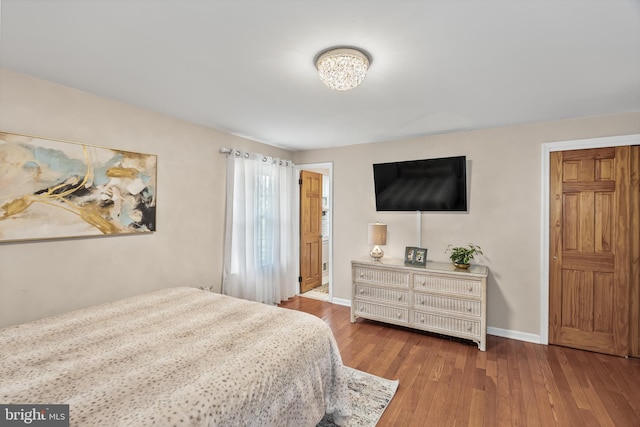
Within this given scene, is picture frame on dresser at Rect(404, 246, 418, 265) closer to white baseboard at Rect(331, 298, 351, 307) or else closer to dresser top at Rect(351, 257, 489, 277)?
dresser top at Rect(351, 257, 489, 277)

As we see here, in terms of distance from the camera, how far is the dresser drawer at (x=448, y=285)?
9.97 feet

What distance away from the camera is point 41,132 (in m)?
2.14

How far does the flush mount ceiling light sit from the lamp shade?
7.39 ft

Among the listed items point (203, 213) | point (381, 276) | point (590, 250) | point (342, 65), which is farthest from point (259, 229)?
point (590, 250)

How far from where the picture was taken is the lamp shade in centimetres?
379

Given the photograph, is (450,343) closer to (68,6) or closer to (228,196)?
(228,196)

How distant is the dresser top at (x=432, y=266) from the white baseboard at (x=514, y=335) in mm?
731

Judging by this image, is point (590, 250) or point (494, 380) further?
point (590, 250)

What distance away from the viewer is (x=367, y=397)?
2.19 metres

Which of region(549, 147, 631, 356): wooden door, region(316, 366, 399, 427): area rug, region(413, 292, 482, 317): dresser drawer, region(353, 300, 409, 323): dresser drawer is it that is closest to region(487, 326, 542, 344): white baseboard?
region(549, 147, 631, 356): wooden door

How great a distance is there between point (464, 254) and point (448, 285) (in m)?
0.41

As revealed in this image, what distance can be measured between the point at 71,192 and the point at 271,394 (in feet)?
7.22

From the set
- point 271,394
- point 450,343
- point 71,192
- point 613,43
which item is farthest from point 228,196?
point 613,43

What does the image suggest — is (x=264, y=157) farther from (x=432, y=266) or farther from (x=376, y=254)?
(x=432, y=266)
